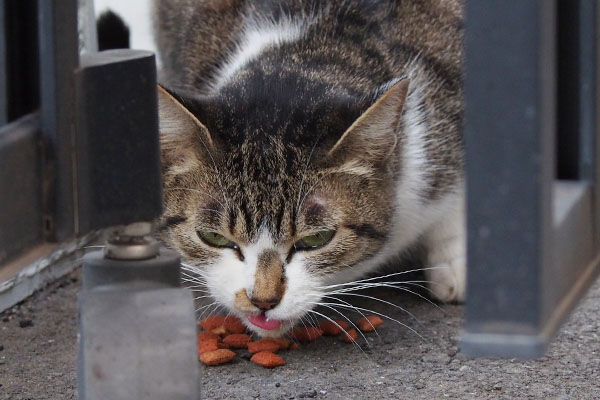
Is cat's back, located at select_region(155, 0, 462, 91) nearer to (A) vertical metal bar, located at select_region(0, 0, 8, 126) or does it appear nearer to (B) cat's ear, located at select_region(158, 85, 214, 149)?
(B) cat's ear, located at select_region(158, 85, 214, 149)

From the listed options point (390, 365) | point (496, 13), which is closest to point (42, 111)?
point (496, 13)

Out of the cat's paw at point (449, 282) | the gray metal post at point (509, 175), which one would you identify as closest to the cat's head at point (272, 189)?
the cat's paw at point (449, 282)

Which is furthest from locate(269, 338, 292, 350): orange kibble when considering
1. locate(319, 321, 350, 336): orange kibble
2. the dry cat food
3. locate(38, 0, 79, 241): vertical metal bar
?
locate(38, 0, 79, 241): vertical metal bar

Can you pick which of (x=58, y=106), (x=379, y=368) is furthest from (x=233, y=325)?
(x=58, y=106)

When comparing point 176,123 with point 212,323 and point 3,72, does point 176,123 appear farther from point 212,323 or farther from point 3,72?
point 3,72

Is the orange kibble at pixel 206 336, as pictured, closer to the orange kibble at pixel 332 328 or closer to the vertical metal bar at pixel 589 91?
the orange kibble at pixel 332 328

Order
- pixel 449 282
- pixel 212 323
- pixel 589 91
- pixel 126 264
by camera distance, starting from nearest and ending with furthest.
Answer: pixel 589 91
pixel 126 264
pixel 212 323
pixel 449 282

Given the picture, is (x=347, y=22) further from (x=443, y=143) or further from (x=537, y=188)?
(x=537, y=188)
